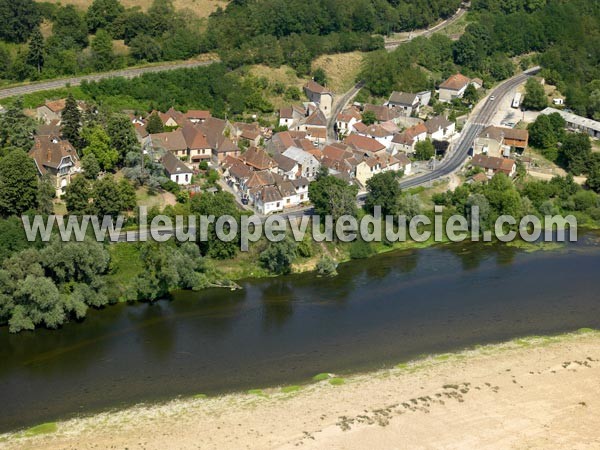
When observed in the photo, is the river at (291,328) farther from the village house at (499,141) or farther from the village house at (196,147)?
the village house at (196,147)

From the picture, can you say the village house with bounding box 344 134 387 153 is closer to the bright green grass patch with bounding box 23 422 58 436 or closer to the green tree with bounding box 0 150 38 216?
the green tree with bounding box 0 150 38 216

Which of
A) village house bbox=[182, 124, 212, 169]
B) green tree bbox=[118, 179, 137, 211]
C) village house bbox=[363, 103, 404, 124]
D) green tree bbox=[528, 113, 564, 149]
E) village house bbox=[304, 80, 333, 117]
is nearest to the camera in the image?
green tree bbox=[118, 179, 137, 211]

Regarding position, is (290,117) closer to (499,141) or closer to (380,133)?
(380,133)

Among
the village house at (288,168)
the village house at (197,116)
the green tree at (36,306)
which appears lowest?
the green tree at (36,306)

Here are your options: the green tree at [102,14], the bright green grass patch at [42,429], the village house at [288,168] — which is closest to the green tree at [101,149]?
the village house at [288,168]

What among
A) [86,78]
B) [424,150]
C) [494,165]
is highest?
[86,78]

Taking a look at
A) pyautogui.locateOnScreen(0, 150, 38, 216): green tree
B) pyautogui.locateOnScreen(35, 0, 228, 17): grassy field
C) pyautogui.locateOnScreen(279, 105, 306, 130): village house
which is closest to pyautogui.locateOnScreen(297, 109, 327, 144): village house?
pyautogui.locateOnScreen(279, 105, 306, 130): village house

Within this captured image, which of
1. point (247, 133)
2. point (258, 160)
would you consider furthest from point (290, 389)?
point (247, 133)
